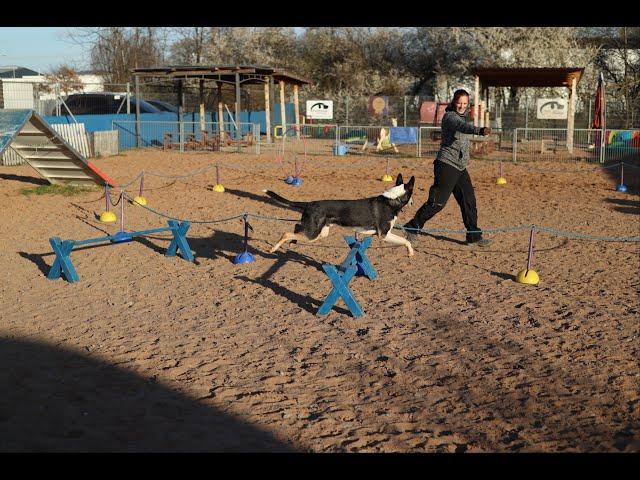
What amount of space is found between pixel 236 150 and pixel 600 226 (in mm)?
17449

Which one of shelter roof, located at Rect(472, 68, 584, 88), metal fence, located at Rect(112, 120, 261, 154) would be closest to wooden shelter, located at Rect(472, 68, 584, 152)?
shelter roof, located at Rect(472, 68, 584, 88)

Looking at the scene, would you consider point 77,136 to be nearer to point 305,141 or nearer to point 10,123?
point 305,141

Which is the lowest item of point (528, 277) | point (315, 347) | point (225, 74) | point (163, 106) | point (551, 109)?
point (315, 347)

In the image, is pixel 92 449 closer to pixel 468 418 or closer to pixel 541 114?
pixel 468 418

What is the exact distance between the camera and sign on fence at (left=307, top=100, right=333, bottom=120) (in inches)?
1371

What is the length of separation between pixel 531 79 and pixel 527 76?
124 cm

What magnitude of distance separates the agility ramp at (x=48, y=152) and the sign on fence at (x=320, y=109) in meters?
19.4

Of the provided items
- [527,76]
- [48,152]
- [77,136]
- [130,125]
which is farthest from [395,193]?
[130,125]

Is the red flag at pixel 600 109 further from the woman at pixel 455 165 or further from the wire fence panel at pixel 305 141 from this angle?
the woman at pixel 455 165

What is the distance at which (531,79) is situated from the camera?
2698 centimetres

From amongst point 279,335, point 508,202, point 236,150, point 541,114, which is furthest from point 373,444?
point 541,114

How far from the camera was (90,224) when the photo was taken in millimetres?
12523

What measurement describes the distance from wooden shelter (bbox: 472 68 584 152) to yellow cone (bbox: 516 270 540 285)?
16.5 m

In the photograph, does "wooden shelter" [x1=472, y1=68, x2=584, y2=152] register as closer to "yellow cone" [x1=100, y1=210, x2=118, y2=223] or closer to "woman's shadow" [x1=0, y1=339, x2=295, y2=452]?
"yellow cone" [x1=100, y1=210, x2=118, y2=223]
